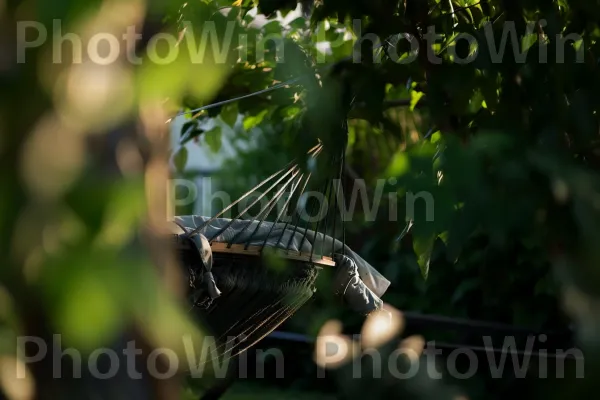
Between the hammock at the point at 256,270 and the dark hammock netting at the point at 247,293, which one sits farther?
the dark hammock netting at the point at 247,293

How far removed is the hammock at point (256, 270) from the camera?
2.09m

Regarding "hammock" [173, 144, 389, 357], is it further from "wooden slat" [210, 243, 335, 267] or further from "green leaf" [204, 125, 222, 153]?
"green leaf" [204, 125, 222, 153]

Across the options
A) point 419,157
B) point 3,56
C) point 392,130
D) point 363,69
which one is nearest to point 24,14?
point 3,56

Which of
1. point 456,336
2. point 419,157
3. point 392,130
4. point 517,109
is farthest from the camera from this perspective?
point 456,336

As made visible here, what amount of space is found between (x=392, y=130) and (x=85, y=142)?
1.36 m

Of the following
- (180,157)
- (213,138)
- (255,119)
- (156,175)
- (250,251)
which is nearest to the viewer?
(156,175)

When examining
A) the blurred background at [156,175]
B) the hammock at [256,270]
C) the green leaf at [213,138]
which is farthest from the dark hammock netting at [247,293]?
the blurred background at [156,175]

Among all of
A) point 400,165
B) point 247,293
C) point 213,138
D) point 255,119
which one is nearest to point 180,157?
point 213,138

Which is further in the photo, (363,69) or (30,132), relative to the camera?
(363,69)

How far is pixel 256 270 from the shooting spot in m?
2.23

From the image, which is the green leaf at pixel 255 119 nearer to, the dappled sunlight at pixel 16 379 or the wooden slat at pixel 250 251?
the wooden slat at pixel 250 251

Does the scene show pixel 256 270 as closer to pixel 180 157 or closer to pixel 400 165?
pixel 180 157

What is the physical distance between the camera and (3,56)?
506mm

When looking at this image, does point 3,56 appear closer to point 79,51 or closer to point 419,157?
point 79,51
